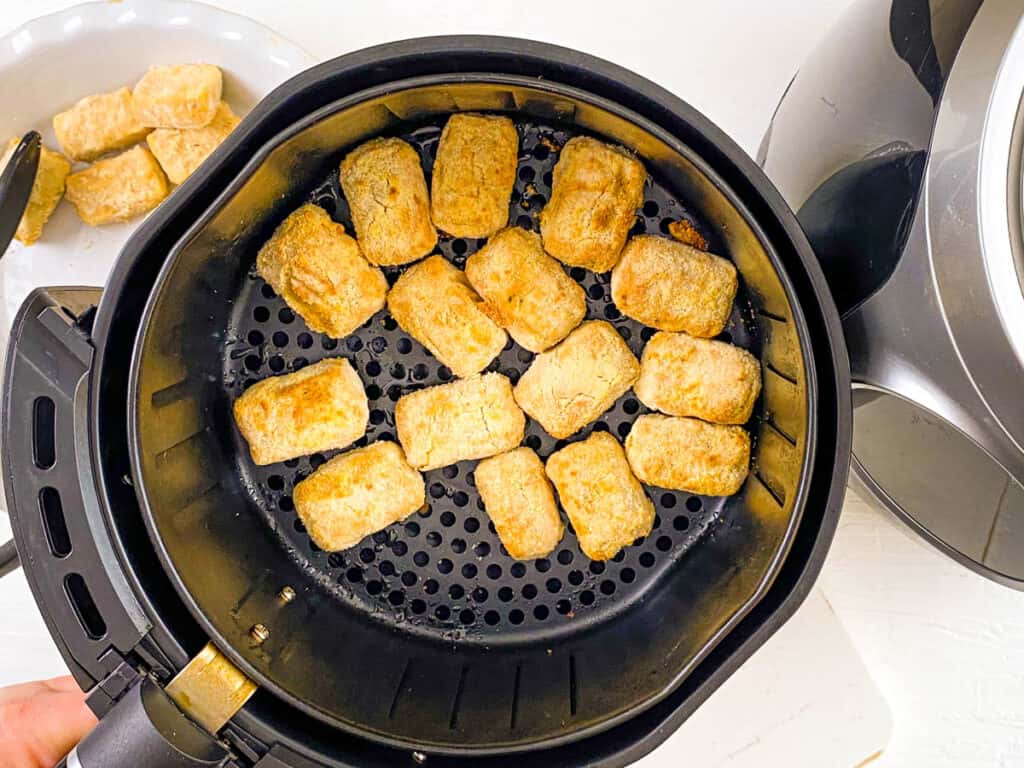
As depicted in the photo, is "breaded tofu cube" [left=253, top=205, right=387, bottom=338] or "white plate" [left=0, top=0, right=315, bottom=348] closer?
"breaded tofu cube" [left=253, top=205, right=387, bottom=338]

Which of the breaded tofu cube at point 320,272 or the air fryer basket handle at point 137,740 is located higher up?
the breaded tofu cube at point 320,272

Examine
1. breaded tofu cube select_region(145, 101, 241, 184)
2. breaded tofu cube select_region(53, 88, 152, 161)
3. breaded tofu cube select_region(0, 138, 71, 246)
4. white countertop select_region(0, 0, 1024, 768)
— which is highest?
breaded tofu cube select_region(53, 88, 152, 161)

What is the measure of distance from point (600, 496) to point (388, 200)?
0.38 metres

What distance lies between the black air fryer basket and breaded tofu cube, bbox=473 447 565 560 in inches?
2.0

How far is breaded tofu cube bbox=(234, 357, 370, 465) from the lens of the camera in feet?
3.06

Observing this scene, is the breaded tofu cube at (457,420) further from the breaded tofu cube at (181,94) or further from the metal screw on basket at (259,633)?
the breaded tofu cube at (181,94)

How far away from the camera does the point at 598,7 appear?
3.74 ft

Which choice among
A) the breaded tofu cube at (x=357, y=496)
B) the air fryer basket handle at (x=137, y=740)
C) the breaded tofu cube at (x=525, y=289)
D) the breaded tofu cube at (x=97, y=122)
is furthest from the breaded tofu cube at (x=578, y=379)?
the breaded tofu cube at (x=97, y=122)

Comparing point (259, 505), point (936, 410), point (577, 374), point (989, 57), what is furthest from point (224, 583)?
point (989, 57)

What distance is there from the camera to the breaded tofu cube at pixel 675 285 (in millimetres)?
925

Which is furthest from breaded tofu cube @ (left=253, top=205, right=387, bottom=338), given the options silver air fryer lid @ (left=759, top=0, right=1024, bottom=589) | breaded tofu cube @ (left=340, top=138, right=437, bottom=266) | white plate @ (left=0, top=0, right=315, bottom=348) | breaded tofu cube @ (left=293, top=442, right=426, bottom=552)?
silver air fryer lid @ (left=759, top=0, right=1024, bottom=589)

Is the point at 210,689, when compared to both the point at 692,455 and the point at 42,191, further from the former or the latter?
the point at 42,191

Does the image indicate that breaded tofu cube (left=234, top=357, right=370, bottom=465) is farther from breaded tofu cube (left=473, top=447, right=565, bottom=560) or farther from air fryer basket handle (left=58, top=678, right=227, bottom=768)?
air fryer basket handle (left=58, top=678, right=227, bottom=768)

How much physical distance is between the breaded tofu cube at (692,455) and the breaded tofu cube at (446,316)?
0.64 ft
